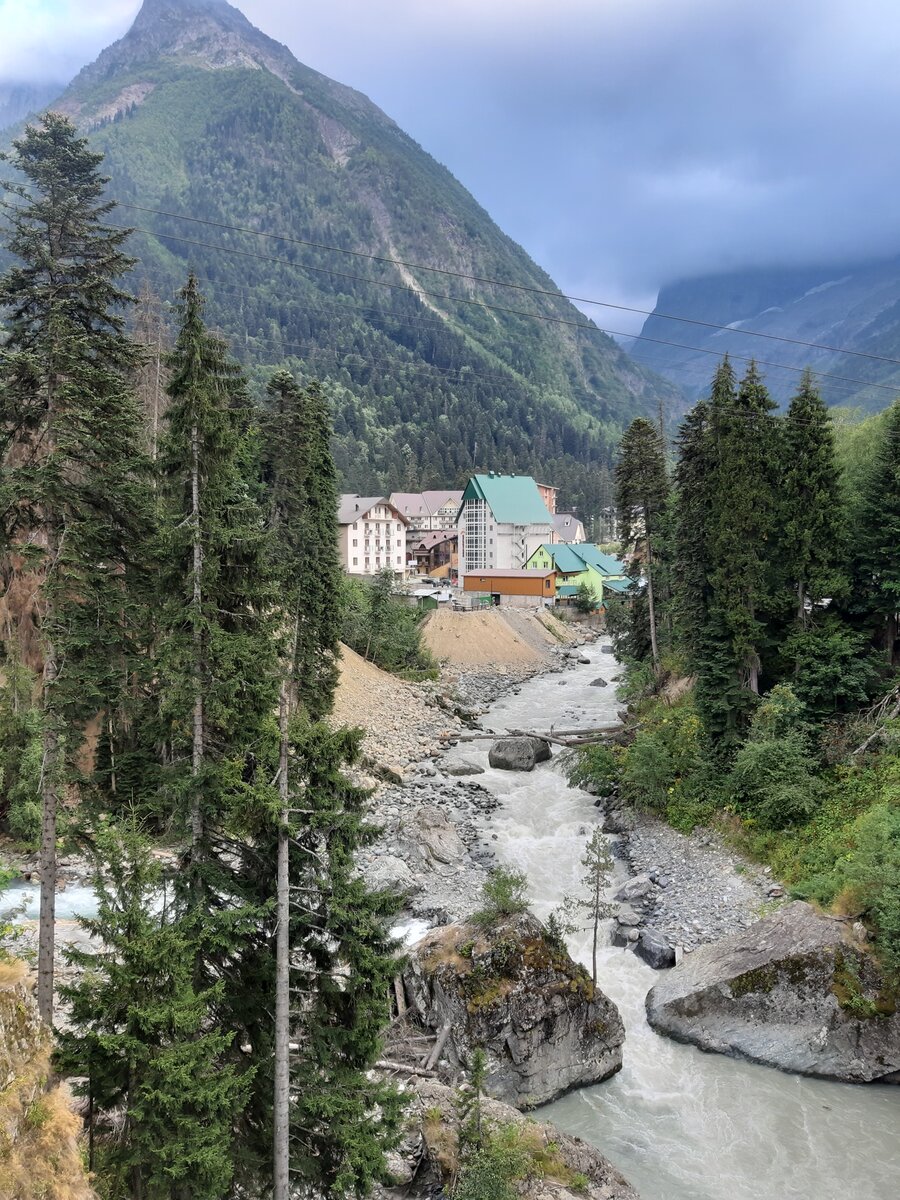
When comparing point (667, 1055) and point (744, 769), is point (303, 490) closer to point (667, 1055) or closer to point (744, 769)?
point (744, 769)

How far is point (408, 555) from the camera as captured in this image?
99.8 m

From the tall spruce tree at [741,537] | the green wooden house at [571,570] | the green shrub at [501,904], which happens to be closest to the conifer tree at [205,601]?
the green shrub at [501,904]

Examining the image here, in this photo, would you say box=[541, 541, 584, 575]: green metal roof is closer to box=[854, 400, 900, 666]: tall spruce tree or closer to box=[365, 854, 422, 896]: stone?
box=[854, 400, 900, 666]: tall spruce tree

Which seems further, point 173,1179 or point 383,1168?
point 383,1168

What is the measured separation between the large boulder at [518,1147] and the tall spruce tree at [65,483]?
5.97m

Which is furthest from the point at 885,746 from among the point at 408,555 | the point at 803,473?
the point at 408,555

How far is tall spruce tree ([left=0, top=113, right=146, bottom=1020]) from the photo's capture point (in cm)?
1050

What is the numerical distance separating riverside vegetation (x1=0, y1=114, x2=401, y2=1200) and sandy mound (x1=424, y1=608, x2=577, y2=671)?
148 ft

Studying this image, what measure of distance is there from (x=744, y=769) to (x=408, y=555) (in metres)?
80.0

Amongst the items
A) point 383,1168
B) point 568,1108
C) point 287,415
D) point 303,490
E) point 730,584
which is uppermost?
point 287,415

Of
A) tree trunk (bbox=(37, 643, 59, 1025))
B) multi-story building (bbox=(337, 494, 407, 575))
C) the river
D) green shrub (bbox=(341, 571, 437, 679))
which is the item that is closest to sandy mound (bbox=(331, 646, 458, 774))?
green shrub (bbox=(341, 571, 437, 679))

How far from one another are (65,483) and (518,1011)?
41.1ft

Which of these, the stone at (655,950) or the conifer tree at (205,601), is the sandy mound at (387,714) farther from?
the conifer tree at (205,601)

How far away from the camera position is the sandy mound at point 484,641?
191 ft
